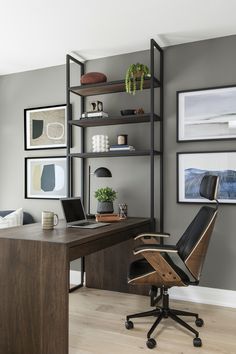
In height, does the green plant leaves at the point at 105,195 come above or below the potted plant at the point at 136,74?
below

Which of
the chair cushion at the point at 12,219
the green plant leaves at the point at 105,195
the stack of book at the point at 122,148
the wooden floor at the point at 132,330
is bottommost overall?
the wooden floor at the point at 132,330

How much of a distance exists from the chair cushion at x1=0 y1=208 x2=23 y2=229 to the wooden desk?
59.2 inches

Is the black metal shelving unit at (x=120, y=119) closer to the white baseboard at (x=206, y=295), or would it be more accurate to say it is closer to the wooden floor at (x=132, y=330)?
the white baseboard at (x=206, y=295)

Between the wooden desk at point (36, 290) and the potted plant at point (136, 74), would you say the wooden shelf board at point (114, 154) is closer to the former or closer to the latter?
the potted plant at point (136, 74)

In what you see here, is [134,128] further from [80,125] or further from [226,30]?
[226,30]

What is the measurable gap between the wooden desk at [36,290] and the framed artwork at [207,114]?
165 centimetres

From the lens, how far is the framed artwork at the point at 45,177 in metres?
3.89

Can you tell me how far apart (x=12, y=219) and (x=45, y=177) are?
0.63 m

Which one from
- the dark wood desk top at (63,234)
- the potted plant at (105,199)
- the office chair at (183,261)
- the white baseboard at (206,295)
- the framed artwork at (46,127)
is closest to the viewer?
the dark wood desk top at (63,234)

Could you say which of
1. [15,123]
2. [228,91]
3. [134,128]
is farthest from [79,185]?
[228,91]

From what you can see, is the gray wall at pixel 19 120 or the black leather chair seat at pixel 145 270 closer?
the black leather chair seat at pixel 145 270

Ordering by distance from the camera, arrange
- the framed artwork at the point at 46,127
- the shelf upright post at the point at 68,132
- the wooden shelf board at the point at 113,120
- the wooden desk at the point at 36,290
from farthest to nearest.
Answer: the framed artwork at the point at 46,127 < the shelf upright post at the point at 68,132 < the wooden shelf board at the point at 113,120 < the wooden desk at the point at 36,290

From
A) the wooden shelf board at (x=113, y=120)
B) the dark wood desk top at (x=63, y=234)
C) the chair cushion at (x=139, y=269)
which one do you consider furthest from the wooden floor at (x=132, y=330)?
the wooden shelf board at (x=113, y=120)

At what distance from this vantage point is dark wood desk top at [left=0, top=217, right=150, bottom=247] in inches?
83.0
